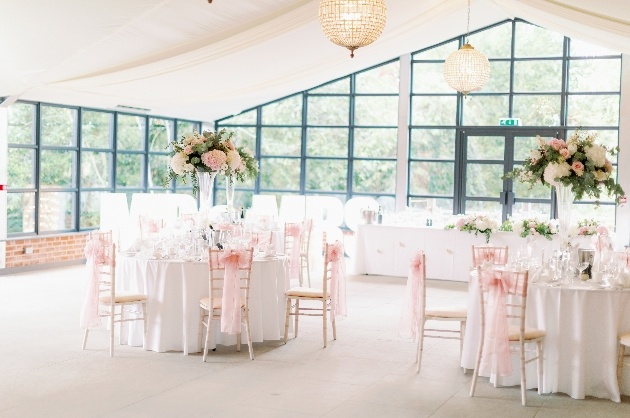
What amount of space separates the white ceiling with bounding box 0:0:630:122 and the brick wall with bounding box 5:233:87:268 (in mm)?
2265

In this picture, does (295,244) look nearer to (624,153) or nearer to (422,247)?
(422,247)

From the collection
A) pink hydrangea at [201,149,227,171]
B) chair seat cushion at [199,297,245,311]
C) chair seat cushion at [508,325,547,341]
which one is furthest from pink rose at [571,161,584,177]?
pink hydrangea at [201,149,227,171]

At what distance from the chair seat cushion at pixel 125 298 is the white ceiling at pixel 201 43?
109 inches

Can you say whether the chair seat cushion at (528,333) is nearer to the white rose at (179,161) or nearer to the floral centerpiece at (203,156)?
the floral centerpiece at (203,156)

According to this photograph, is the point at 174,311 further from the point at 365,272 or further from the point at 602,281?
the point at 365,272

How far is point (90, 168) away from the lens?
15.1 meters

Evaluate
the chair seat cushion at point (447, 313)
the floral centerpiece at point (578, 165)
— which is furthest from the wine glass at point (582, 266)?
the chair seat cushion at point (447, 313)

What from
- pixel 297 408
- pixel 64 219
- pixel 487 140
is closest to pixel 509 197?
pixel 487 140

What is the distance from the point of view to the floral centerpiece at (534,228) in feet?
41.1

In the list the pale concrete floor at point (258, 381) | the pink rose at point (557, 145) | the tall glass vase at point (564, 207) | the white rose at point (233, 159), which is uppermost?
the pink rose at point (557, 145)

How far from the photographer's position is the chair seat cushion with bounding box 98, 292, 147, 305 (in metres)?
7.68

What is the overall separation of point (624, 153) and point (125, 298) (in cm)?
1025

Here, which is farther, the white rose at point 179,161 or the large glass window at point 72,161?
the large glass window at point 72,161

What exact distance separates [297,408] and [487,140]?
35.2ft
